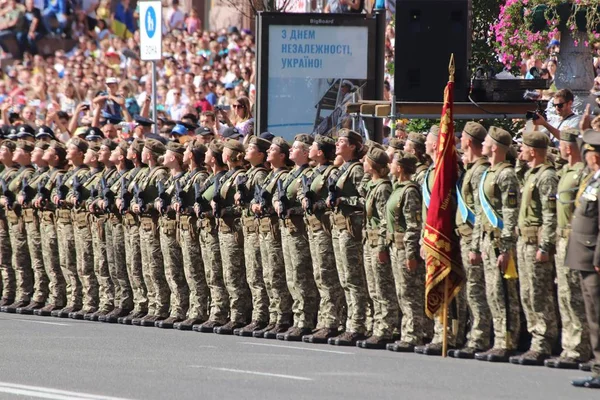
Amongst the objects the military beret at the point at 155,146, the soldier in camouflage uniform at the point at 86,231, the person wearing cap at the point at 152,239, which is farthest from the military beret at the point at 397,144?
the soldier in camouflage uniform at the point at 86,231

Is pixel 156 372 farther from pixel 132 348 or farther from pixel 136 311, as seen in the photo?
pixel 136 311

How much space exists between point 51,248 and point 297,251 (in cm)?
474

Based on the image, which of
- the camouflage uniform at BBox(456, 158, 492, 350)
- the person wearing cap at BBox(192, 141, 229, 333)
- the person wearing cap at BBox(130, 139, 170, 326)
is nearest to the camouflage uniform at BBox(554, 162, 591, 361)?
the camouflage uniform at BBox(456, 158, 492, 350)

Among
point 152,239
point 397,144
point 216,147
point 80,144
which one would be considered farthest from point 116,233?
point 397,144

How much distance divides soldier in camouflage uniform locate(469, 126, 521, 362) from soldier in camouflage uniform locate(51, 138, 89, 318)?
6612 mm

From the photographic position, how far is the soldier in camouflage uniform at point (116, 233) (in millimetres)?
18312

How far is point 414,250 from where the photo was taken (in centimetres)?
1450

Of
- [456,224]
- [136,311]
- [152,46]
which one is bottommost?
[136,311]

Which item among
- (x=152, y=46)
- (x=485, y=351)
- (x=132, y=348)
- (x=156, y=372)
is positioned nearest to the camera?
(x=156, y=372)

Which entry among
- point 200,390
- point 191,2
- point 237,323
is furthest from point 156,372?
point 191,2

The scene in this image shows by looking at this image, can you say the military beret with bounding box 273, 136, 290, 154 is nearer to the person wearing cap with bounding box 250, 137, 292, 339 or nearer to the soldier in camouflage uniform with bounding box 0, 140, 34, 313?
the person wearing cap with bounding box 250, 137, 292, 339

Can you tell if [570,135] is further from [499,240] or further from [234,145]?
[234,145]

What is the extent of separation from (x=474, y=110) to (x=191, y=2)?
1934 centimetres

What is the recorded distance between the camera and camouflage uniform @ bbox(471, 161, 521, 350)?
13508 mm
